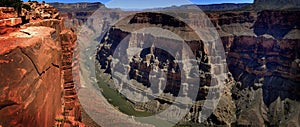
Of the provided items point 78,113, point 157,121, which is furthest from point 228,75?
point 78,113

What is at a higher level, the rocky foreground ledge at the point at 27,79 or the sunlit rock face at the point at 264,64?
the rocky foreground ledge at the point at 27,79

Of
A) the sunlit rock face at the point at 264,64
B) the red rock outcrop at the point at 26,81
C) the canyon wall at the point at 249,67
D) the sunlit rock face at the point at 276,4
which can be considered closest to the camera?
the red rock outcrop at the point at 26,81

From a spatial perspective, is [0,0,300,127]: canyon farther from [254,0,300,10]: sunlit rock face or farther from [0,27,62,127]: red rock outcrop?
[0,27,62,127]: red rock outcrop

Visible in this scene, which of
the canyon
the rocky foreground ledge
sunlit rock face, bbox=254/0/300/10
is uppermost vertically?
sunlit rock face, bbox=254/0/300/10

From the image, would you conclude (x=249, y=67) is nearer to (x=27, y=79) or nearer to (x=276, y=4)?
(x=276, y=4)

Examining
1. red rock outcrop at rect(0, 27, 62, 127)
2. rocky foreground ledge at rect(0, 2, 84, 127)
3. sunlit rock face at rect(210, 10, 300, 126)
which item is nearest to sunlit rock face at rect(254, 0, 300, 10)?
sunlit rock face at rect(210, 10, 300, 126)

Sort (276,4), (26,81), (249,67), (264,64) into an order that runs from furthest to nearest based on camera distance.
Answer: (276,4)
(249,67)
(264,64)
(26,81)

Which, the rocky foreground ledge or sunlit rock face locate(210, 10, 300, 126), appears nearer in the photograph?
the rocky foreground ledge

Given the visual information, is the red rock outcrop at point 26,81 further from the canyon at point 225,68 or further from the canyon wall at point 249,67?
the canyon wall at point 249,67

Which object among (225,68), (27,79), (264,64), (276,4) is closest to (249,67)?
(264,64)

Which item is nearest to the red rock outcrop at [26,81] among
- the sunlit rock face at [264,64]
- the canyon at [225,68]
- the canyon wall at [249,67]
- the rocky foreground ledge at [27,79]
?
the rocky foreground ledge at [27,79]

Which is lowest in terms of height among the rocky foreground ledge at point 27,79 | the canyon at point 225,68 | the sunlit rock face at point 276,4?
the canyon at point 225,68
